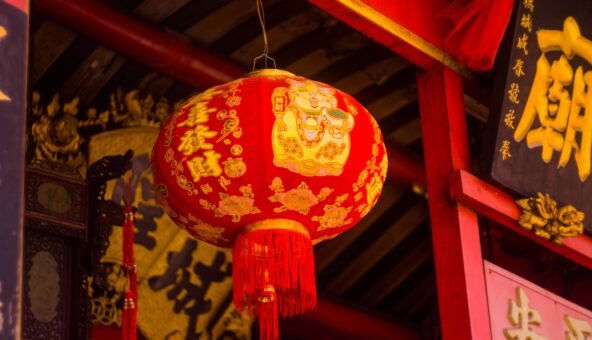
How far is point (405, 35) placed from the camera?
5457 mm

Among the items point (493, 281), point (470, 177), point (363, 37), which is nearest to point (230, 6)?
point (363, 37)

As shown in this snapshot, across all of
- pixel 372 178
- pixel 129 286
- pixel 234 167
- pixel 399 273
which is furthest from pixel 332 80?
pixel 234 167

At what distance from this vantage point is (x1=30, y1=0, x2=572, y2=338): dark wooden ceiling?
6039 millimetres

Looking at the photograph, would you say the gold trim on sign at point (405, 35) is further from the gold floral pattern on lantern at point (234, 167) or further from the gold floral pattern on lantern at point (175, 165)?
the gold floral pattern on lantern at point (234, 167)

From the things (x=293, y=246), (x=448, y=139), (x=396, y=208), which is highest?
(x=396, y=208)

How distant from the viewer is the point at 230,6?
6.09 m

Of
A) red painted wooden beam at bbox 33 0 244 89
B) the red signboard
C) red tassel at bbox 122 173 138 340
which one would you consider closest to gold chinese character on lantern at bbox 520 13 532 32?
the red signboard

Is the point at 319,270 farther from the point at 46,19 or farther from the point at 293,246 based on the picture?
the point at 293,246

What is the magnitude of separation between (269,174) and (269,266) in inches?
14.3

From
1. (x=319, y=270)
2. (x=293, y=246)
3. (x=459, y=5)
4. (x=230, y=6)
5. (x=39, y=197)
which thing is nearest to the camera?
(x=293, y=246)

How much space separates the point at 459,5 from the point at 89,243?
83.0 inches

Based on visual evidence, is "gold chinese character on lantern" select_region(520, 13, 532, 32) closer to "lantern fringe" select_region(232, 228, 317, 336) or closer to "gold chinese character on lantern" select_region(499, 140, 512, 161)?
"gold chinese character on lantern" select_region(499, 140, 512, 161)

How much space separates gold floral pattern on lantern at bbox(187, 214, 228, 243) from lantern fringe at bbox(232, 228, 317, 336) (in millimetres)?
93

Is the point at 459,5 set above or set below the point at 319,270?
above
